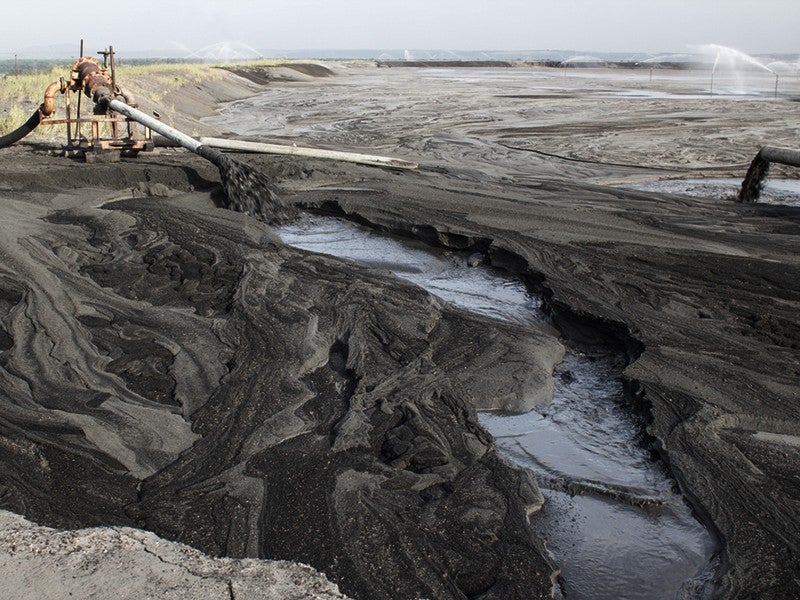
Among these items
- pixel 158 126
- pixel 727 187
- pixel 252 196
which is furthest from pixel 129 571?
pixel 727 187

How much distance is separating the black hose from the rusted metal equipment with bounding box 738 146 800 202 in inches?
452

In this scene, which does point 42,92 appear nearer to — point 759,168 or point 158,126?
point 158,126

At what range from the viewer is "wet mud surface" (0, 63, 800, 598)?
14.7 feet

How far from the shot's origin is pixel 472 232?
10539mm

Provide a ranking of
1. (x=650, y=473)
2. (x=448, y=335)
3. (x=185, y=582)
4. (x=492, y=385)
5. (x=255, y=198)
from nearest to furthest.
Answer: (x=185, y=582) → (x=650, y=473) → (x=492, y=385) → (x=448, y=335) → (x=255, y=198)

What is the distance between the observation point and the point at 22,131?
1394 centimetres

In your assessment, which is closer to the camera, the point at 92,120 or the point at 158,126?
the point at 158,126

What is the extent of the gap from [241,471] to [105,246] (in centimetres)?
524

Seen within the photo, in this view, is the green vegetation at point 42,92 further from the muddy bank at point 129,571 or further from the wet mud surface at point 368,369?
the muddy bank at point 129,571

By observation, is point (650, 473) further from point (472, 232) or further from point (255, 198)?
point (255, 198)

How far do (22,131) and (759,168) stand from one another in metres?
12.0

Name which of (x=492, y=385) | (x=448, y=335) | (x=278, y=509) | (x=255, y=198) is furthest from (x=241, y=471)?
(x=255, y=198)

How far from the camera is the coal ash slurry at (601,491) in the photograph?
441cm

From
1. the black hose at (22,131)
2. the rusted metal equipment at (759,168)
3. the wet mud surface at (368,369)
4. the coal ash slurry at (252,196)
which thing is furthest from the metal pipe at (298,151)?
the rusted metal equipment at (759,168)
